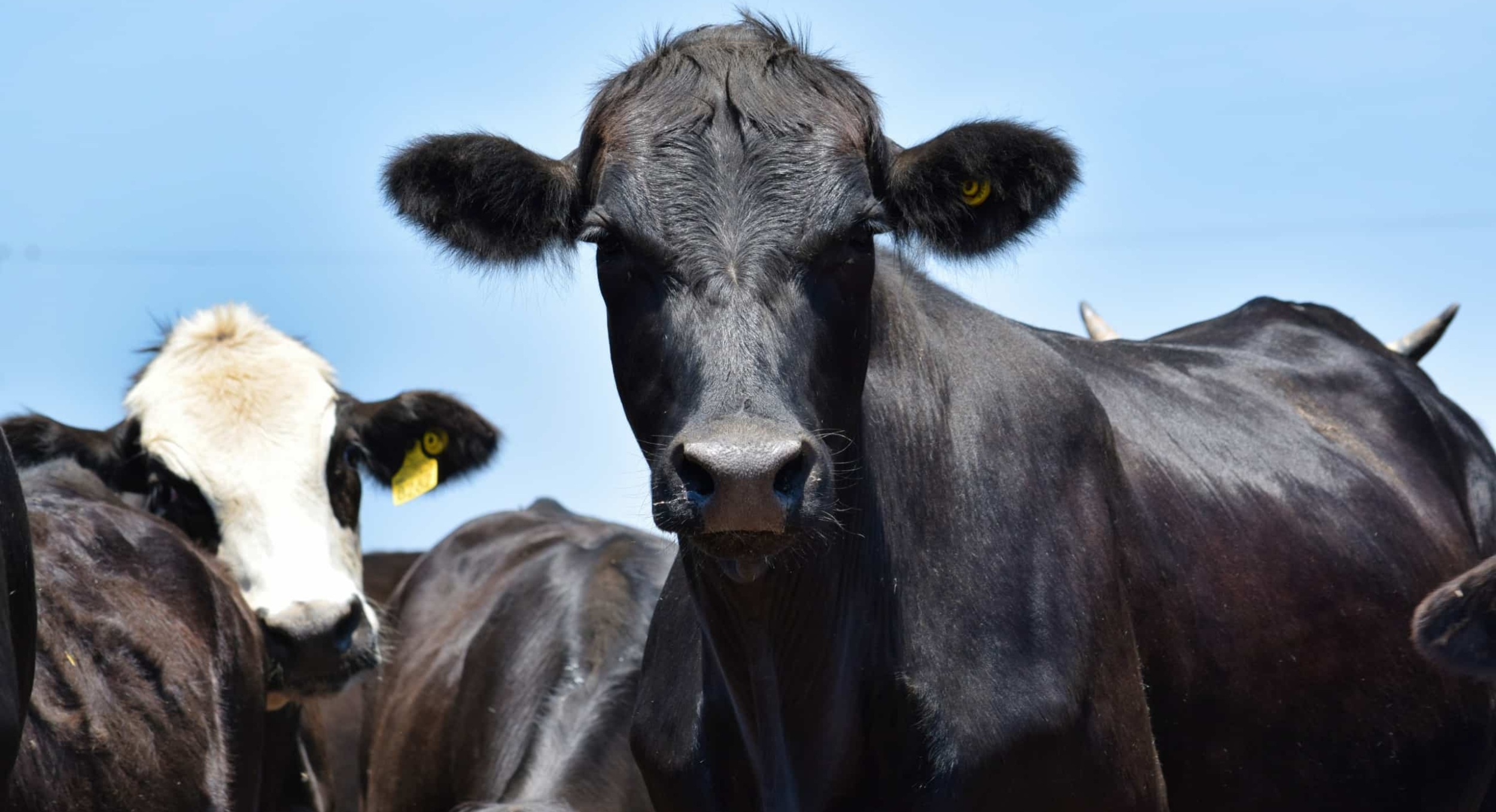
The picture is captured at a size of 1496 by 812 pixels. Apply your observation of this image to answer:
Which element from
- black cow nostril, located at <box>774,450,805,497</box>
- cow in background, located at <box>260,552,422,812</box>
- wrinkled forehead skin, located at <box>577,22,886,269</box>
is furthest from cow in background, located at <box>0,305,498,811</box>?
black cow nostril, located at <box>774,450,805,497</box>

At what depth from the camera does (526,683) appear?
8.13 metres

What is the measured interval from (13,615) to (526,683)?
4.06 m

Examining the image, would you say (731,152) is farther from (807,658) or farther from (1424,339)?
(1424,339)

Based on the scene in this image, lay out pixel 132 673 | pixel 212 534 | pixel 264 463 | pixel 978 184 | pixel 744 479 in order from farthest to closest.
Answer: pixel 264 463, pixel 212 534, pixel 132 673, pixel 978 184, pixel 744 479

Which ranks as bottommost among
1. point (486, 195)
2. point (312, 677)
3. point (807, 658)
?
point (312, 677)

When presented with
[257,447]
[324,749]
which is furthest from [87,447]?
[324,749]

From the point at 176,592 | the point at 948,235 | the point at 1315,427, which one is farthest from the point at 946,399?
the point at 176,592

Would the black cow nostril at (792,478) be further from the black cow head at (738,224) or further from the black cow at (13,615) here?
the black cow at (13,615)

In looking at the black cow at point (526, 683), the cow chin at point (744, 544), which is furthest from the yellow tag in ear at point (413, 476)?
the cow chin at point (744, 544)

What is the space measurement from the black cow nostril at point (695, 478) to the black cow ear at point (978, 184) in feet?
3.91

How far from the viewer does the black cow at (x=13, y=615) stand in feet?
12.4

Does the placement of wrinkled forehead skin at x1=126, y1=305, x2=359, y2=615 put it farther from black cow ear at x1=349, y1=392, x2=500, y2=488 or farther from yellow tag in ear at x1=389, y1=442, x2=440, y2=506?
yellow tag in ear at x1=389, y1=442, x2=440, y2=506

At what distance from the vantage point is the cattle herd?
4.35m

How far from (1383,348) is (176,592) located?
15.7 feet
